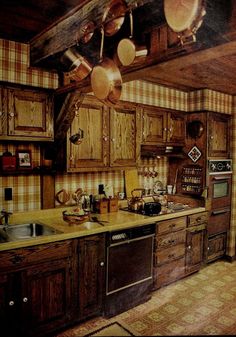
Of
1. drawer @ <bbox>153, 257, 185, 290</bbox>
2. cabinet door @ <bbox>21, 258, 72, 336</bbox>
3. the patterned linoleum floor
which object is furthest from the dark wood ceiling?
drawer @ <bbox>153, 257, 185, 290</bbox>

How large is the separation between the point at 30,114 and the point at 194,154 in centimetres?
242

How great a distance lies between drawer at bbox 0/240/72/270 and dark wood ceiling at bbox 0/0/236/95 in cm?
148

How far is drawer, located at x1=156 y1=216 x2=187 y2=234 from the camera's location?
3387 mm

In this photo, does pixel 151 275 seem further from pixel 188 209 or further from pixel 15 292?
pixel 15 292

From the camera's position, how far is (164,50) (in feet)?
5.61

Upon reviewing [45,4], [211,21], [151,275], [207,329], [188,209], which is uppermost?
[45,4]

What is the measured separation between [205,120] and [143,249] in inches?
80.4

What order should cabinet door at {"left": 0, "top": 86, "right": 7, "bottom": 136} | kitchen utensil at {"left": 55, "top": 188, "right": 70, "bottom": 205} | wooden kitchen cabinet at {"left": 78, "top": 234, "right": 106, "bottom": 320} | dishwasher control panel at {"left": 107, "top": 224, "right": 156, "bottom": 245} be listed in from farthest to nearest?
kitchen utensil at {"left": 55, "top": 188, "right": 70, "bottom": 205}, dishwasher control panel at {"left": 107, "top": 224, "right": 156, "bottom": 245}, wooden kitchen cabinet at {"left": 78, "top": 234, "right": 106, "bottom": 320}, cabinet door at {"left": 0, "top": 86, "right": 7, "bottom": 136}

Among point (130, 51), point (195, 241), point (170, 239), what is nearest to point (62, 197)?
point (170, 239)

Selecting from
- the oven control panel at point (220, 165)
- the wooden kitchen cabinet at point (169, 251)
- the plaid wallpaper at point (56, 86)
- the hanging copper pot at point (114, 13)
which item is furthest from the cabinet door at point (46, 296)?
the oven control panel at point (220, 165)

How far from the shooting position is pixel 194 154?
4.25 meters

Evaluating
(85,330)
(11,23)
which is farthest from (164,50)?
(85,330)

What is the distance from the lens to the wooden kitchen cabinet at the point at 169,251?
11.1 ft

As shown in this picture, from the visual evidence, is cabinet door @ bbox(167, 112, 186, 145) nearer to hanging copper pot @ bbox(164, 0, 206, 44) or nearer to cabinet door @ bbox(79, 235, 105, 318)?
cabinet door @ bbox(79, 235, 105, 318)
